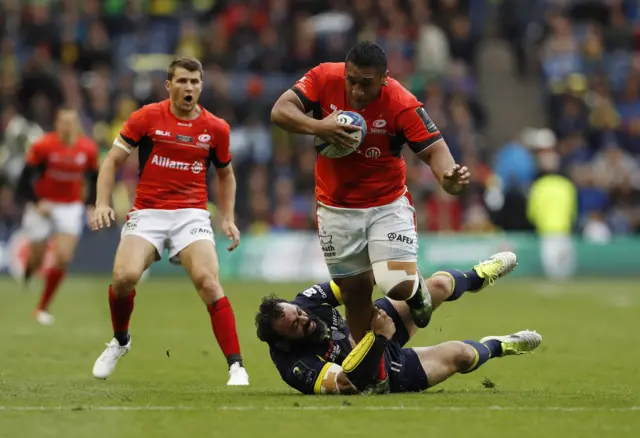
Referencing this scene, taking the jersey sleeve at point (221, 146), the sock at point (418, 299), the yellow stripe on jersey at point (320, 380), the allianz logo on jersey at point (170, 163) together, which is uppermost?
the jersey sleeve at point (221, 146)

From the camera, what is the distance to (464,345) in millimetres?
9477

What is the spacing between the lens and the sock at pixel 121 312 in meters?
10.3

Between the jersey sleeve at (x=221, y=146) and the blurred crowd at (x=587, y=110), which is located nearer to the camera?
the jersey sleeve at (x=221, y=146)

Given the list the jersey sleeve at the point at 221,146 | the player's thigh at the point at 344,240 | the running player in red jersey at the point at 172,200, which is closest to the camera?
the player's thigh at the point at 344,240

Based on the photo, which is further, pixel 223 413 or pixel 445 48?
pixel 445 48

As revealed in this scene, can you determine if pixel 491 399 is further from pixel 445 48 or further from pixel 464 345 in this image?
pixel 445 48

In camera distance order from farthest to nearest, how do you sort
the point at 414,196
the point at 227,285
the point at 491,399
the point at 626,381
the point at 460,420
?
1. the point at 414,196
2. the point at 227,285
3. the point at 626,381
4. the point at 491,399
5. the point at 460,420

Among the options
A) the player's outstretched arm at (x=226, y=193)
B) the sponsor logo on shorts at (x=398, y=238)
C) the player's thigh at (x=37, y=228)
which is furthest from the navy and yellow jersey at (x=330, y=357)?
the player's thigh at (x=37, y=228)

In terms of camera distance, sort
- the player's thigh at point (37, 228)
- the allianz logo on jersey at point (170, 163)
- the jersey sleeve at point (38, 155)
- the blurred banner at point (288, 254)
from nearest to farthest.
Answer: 1. the allianz logo on jersey at point (170, 163)
2. the jersey sleeve at point (38, 155)
3. the player's thigh at point (37, 228)
4. the blurred banner at point (288, 254)

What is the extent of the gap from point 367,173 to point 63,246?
26.0ft

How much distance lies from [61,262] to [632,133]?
14.5 meters

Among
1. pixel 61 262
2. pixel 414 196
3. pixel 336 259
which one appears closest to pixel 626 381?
pixel 336 259

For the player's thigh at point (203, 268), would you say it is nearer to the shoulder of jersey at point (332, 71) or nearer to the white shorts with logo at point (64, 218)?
the shoulder of jersey at point (332, 71)

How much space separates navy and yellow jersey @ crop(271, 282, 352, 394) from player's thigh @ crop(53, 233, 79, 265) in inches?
288
